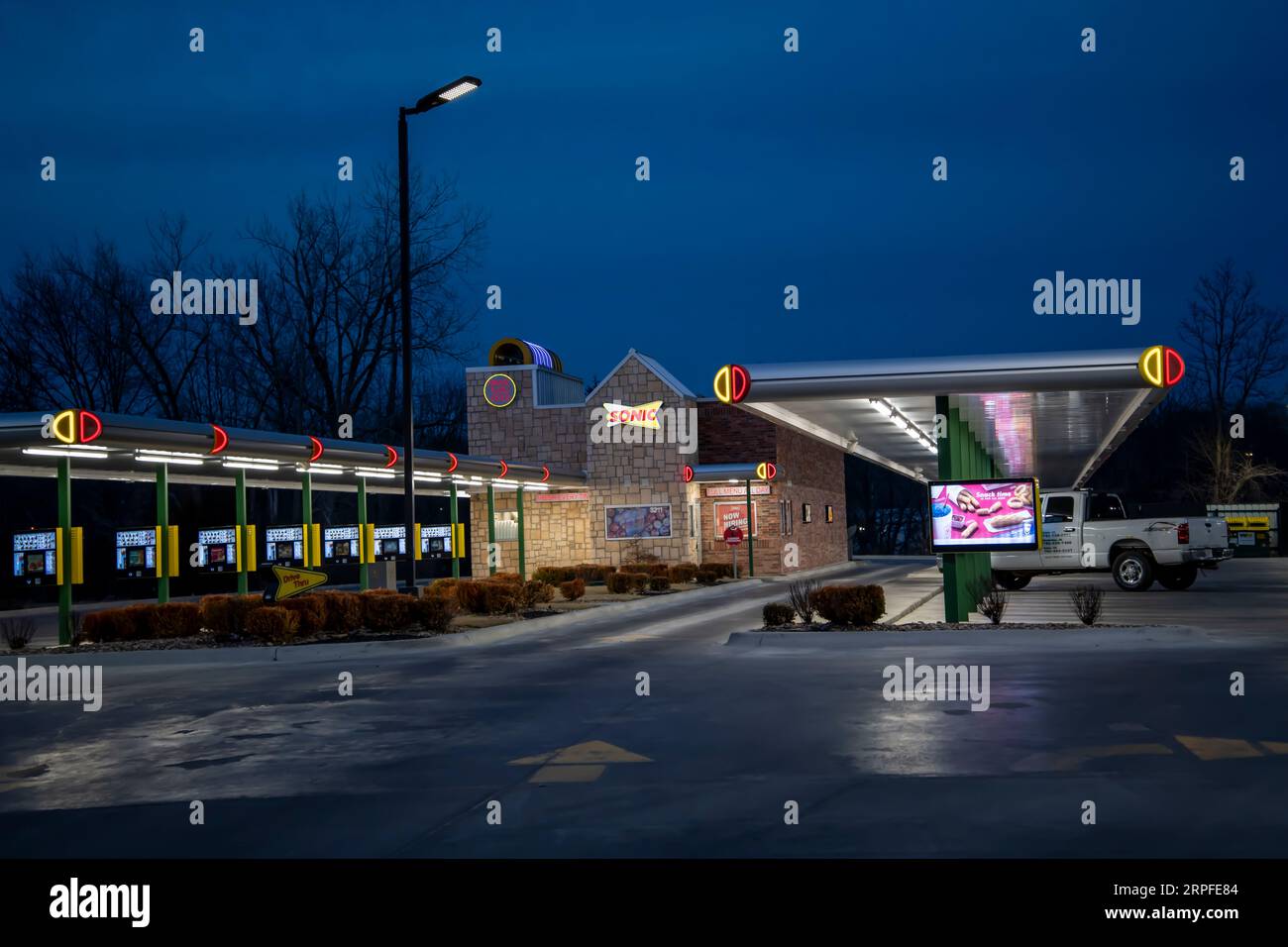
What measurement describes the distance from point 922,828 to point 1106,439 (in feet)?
84.4

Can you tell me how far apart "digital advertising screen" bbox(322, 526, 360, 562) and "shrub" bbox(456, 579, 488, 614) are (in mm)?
7446

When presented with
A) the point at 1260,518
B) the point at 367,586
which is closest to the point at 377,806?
the point at 367,586

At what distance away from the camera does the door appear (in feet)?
103

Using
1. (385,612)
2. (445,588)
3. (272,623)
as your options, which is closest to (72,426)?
(272,623)

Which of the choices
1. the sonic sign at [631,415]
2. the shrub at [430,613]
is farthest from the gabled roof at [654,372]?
the shrub at [430,613]

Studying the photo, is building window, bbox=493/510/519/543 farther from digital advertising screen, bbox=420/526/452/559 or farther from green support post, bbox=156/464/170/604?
green support post, bbox=156/464/170/604

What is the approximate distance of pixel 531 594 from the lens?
28.6 m

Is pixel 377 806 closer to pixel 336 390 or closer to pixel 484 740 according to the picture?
pixel 484 740

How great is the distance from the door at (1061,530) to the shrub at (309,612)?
1826 centimetres

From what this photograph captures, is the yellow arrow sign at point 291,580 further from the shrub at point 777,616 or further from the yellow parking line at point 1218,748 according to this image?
the yellow parking line at point 1218,748

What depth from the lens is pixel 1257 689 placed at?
13.4 metres

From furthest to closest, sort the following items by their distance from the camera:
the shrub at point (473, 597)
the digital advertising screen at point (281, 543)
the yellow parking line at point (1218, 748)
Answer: the digital advertising screen at point (281, 543) → the shrub at point (473, 597) → the yellow parking line at point (1218, 748)

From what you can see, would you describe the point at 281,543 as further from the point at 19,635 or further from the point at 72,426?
the point at 72,426

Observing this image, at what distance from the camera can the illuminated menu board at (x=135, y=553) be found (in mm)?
26094
